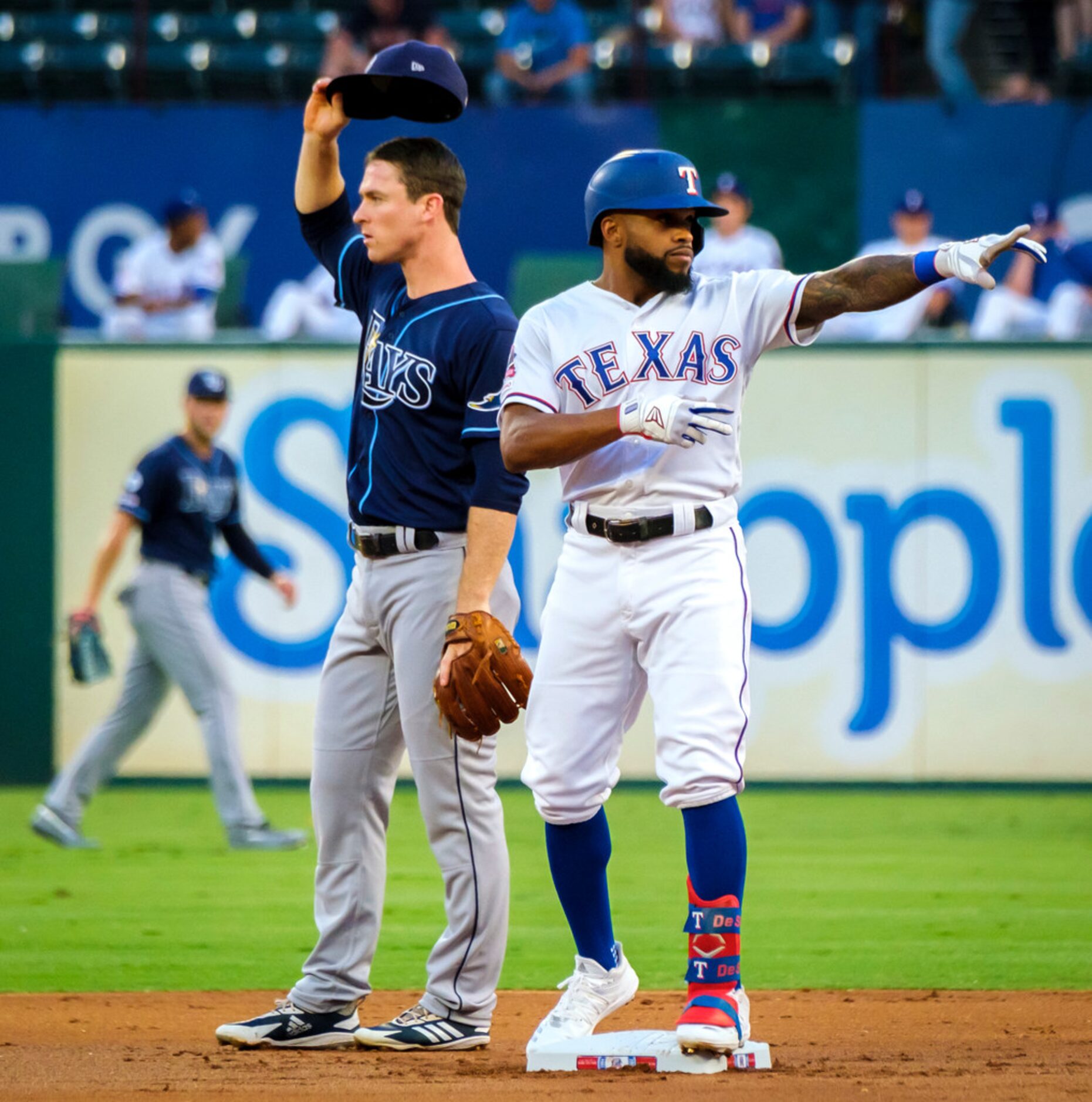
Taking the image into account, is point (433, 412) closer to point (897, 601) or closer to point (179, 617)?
point (179, 617)

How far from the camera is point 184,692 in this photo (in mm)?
7984

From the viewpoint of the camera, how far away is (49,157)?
497 inches

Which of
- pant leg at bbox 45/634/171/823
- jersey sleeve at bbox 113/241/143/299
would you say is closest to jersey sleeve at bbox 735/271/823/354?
pant leg at bbox 45/634/171/823

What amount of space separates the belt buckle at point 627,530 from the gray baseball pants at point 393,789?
0.30 meters

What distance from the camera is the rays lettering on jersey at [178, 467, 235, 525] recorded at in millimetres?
8023

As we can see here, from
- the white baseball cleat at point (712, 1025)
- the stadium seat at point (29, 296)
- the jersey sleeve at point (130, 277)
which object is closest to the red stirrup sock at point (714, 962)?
the white baseball cleat at point (712, 1025)

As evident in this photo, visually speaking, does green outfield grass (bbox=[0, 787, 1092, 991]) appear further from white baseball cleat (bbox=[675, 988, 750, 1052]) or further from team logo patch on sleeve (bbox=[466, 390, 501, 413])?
team logo patch on sleeve (bbox=[466, 390, 501, 413])

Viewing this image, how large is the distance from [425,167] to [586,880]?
1766 mm

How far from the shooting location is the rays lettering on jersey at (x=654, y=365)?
410 centimetres

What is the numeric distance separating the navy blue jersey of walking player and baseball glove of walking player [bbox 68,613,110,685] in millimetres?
480

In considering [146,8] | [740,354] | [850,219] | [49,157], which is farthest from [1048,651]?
[146,8]

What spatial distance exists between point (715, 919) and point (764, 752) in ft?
20.6

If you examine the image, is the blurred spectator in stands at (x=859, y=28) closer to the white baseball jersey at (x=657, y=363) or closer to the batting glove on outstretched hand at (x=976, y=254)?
the white baseball jersey at (x=657, y=363)

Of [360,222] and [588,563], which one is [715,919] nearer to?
[588,563]
